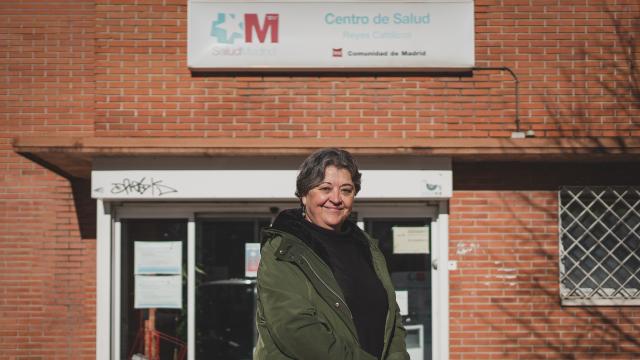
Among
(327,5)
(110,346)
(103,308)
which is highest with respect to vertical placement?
(327,5)

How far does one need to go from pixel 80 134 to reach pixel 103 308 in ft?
6.31

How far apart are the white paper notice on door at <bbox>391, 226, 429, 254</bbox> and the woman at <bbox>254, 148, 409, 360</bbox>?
3718 mm

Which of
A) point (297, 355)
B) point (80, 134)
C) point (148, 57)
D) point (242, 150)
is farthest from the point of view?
point (80, 134)

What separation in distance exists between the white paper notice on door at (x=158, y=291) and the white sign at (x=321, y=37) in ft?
7.54

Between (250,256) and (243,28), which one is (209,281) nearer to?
(250,256)

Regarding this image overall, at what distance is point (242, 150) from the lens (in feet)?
19.0

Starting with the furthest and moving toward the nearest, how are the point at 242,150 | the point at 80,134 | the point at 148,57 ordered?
the point at 80,134
the point at 148,57
the point at 242,150

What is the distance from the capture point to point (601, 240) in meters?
6.42

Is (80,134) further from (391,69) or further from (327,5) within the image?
(391,69)

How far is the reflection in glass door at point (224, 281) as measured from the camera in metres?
6.49

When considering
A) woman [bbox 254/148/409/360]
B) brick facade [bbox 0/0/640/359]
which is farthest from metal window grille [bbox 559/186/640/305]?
woman [bbox 254/148/409/360]

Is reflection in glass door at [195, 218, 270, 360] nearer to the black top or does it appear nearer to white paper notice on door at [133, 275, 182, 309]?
white paper notice on door at [133, 275, 182, 309]

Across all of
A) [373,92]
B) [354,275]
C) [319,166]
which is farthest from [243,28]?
[354,275]

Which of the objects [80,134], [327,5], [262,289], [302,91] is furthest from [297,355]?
[80,134]
